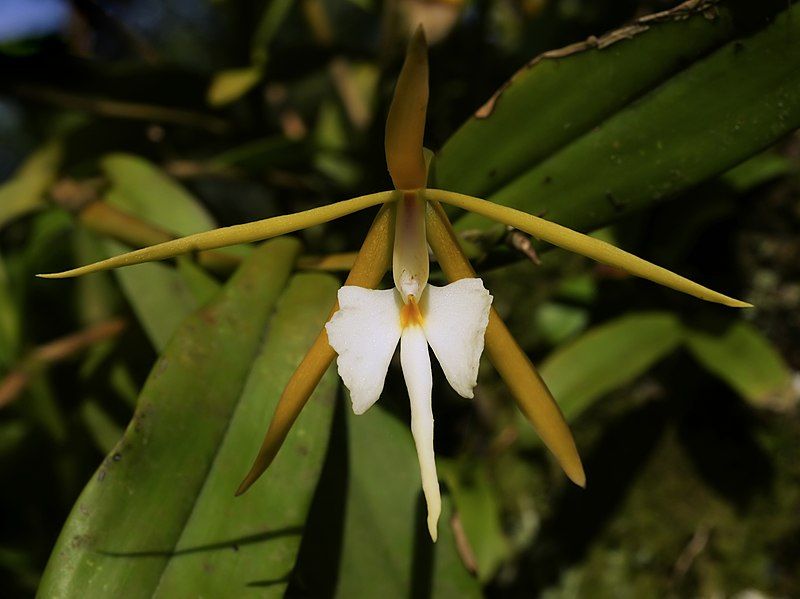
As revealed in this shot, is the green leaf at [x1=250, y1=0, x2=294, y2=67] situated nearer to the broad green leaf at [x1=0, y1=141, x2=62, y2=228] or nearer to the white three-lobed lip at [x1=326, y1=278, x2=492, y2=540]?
the broad green leaf at [x1=0, y1=141, x2=62, y2=228]

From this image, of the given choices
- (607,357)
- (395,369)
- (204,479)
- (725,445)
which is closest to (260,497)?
(204,479)

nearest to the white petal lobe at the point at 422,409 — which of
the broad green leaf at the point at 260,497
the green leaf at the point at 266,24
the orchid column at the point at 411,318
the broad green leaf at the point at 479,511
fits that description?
the orchid column at the point at 411,318

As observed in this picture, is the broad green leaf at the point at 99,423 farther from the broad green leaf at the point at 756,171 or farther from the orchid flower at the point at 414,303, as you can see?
the broad green leaf at the point at 756,171

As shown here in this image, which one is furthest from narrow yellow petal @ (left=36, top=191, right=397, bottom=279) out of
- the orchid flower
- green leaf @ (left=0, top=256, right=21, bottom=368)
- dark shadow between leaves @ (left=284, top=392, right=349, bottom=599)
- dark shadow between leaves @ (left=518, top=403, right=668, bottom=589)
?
dark shadow between leaves @ (left=518, top=403, right=668, bottom=589)

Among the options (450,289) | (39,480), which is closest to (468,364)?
(450,289)

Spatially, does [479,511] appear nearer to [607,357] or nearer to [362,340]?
[607,357]
